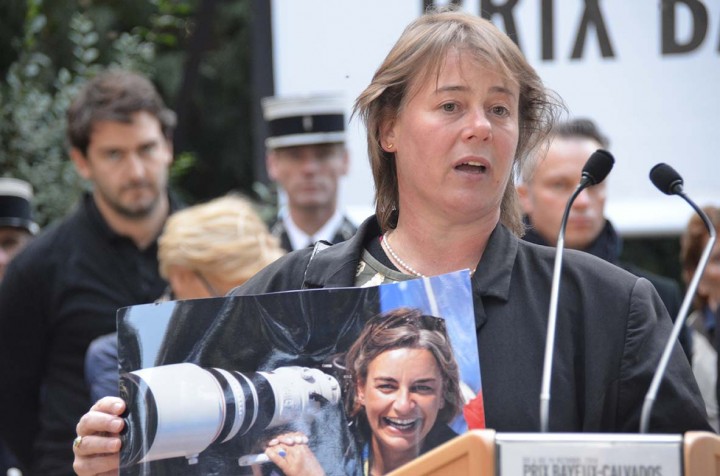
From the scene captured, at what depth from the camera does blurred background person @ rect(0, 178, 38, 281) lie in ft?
18.4

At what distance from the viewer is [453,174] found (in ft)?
7.06

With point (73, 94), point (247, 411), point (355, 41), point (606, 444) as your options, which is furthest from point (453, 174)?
point (73, 94)

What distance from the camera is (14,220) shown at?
569 centimetres

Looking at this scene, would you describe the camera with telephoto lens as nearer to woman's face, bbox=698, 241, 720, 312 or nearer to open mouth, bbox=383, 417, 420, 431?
open mouth, bbox=383, 417, 420, 431

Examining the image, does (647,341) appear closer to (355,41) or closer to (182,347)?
(182,347)

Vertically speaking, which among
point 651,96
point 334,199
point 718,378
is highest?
point 651,96

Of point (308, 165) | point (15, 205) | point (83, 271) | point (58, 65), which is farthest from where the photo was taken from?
point (58, 65)

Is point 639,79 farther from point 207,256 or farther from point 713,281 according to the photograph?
point 207,256

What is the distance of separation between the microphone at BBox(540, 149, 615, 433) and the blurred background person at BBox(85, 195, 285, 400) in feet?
5.66

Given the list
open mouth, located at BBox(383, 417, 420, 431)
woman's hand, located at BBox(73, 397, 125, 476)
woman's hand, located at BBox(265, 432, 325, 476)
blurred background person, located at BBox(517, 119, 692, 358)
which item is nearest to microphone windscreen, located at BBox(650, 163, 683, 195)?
open mouth, located at BBox(383, 417, 420, 431)

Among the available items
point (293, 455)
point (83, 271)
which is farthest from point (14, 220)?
point (293, 455)

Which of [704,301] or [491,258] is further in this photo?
[704,301]

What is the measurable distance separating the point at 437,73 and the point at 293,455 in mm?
720

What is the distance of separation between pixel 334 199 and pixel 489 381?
2.88 m
